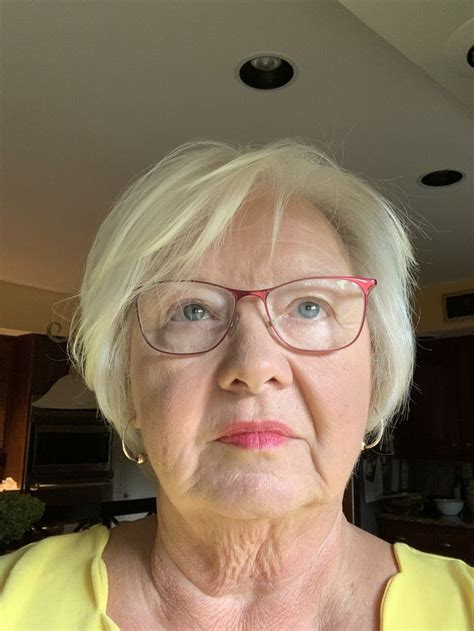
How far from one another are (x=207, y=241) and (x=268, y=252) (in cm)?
8

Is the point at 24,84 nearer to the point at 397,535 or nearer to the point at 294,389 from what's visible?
the point at 294,389

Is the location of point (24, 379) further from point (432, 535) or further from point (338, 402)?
point (338, 402)

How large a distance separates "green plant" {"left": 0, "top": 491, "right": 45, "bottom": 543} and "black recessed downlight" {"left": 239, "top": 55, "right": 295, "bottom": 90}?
1458mm

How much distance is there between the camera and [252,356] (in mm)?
612

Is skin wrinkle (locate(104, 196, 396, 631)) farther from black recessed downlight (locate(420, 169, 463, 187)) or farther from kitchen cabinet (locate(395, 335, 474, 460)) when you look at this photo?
kitchen cabinet (locate(395, 335, 474, 460))

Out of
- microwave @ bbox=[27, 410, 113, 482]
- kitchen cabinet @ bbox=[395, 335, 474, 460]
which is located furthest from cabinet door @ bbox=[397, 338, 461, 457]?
microwave @ bbox=[27, 410, 113, 482]

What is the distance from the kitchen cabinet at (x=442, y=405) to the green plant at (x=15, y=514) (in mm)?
2583

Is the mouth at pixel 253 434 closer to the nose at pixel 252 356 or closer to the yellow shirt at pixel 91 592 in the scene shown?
the nose at pixel 252 356

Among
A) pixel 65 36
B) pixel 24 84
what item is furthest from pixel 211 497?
pixel 24 84

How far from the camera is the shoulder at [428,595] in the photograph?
683mm

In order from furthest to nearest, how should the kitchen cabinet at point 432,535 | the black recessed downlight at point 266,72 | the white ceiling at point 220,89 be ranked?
the kitchen cabinet at point 432,535, the black recessed downlight at point 266,72, the white ceiling at point 220,89

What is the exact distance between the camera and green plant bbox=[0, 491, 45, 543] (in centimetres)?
166

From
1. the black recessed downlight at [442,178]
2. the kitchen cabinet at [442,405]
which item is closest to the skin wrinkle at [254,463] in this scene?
the black recessed downlight at [442,178]

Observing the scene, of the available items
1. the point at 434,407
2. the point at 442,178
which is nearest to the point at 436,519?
the point at 434,407
